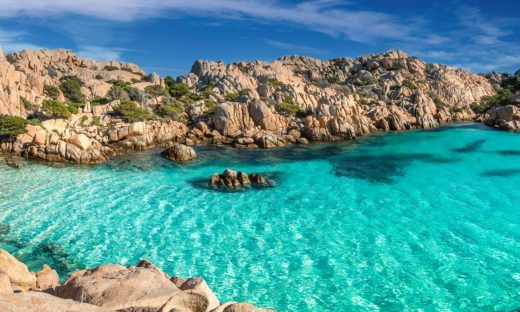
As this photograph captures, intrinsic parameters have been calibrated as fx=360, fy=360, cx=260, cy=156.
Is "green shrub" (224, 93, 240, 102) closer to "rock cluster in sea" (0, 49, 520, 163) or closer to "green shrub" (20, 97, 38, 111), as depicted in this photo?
"rock cluster in sea" (0, 49, 520, 163)

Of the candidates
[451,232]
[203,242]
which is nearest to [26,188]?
[203,242]

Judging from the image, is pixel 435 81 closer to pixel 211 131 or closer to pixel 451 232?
pixel 211 131

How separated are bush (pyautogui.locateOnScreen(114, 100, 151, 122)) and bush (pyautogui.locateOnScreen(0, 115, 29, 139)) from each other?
1815cm

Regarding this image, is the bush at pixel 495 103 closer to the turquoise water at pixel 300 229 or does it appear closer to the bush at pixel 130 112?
the turquoise water at pixel 300 229

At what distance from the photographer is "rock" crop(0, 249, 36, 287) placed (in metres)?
13.2

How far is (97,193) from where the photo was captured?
106ft

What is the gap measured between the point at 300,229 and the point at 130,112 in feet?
171

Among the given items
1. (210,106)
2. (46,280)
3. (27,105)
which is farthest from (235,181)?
(210,106)

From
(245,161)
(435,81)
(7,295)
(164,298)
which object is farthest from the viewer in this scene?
(435,81)

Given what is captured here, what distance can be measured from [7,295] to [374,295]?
14.3m

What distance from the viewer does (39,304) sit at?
7156 millimetres

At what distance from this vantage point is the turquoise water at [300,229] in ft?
56.3

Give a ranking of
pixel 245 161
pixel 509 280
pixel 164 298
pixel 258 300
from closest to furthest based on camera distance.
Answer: pixel 164 298
pixel 258 300
pixel 509 280
pixel 245 161

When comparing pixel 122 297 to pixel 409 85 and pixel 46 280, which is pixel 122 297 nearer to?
pixel 46 280
